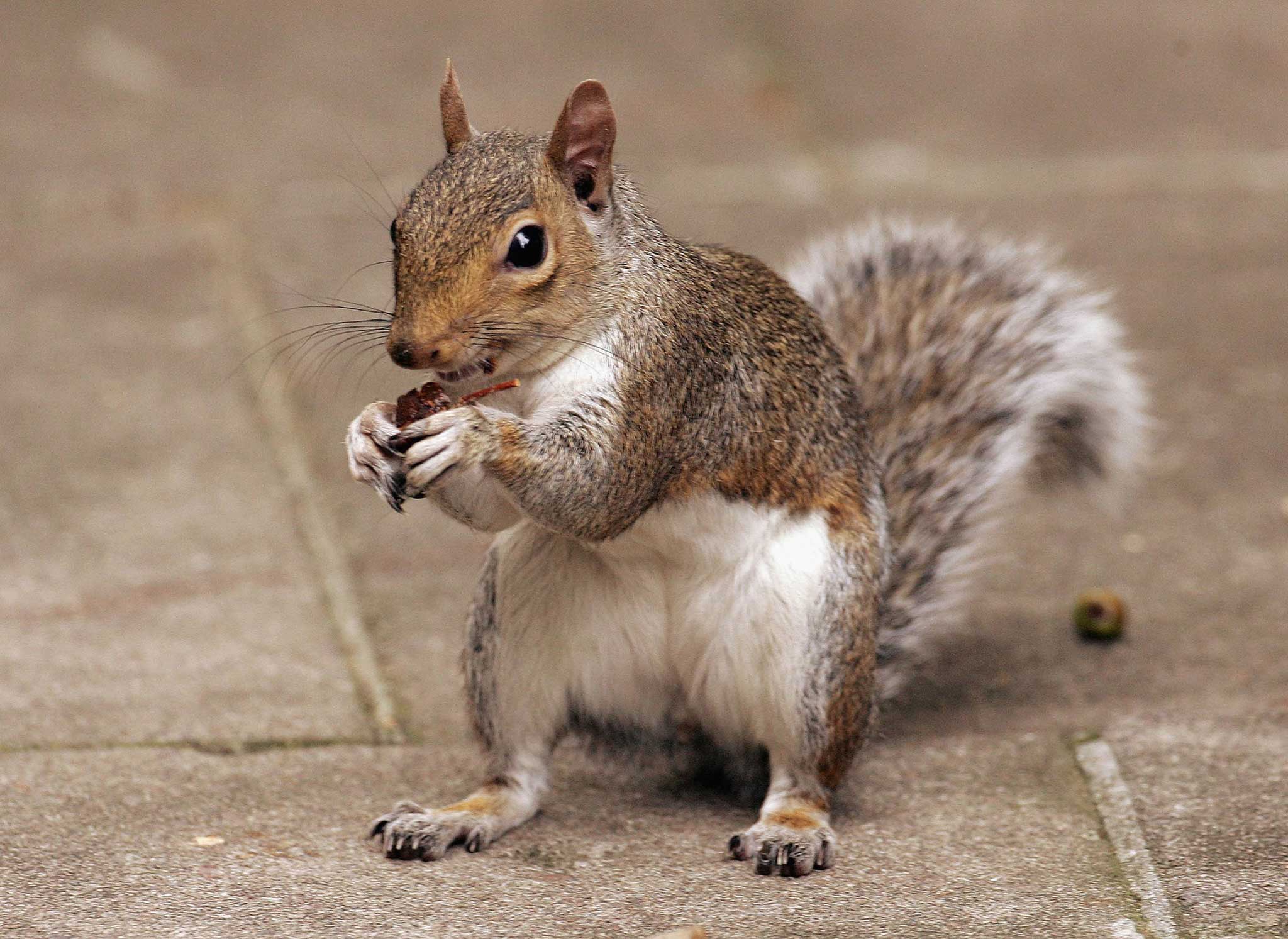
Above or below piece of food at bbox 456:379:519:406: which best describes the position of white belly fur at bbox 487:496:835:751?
below

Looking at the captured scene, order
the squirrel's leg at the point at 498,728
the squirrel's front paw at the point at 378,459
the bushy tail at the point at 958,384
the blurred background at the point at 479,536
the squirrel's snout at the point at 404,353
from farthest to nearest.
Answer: the bushy tail at the point at 958,384
the squirrel's leg at the point at 498,728
the blurred background at the point at 479,536
the squirrel's front paw at the point at 378,459
the squirrel's snout at the point at 404,353

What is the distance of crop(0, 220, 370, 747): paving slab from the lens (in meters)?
2.89

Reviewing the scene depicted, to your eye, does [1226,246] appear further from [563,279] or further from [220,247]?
[563,279]

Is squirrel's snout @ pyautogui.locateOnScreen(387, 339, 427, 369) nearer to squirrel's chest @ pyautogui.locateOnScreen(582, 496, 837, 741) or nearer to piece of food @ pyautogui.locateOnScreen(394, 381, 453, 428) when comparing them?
piece of food @ pyautogui.locateOnScreen(394, 381, 453, 428)

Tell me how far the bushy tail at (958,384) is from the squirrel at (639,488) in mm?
11

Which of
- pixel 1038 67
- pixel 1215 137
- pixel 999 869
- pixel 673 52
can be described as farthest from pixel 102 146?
pixel 999 869

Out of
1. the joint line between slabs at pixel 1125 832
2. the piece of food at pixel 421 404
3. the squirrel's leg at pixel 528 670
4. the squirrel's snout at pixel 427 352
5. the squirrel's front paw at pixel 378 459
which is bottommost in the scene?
the joint line between slabs at pixel 1125 832

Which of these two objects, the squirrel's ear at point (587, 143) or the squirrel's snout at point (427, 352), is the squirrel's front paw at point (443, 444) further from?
the squirrel's ear at point (587, 143)

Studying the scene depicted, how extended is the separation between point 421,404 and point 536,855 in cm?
64

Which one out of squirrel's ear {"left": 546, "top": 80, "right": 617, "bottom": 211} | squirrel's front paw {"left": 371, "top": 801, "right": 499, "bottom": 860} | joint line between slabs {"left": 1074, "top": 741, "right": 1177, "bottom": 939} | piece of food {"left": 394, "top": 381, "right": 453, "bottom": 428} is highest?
squirrel's ear {"left": 546, "top": 80, "right": 617, "bottom": 211}

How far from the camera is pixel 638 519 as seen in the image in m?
2.36

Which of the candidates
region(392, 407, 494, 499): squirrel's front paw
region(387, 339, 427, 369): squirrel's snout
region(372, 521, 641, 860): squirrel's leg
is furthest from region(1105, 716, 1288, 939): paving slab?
region(387, 339, 427, 369): squirrel's snout

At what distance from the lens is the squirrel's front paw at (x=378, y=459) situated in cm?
219

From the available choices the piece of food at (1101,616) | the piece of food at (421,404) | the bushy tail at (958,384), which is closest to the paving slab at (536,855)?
the bushy tail at (958,384)
